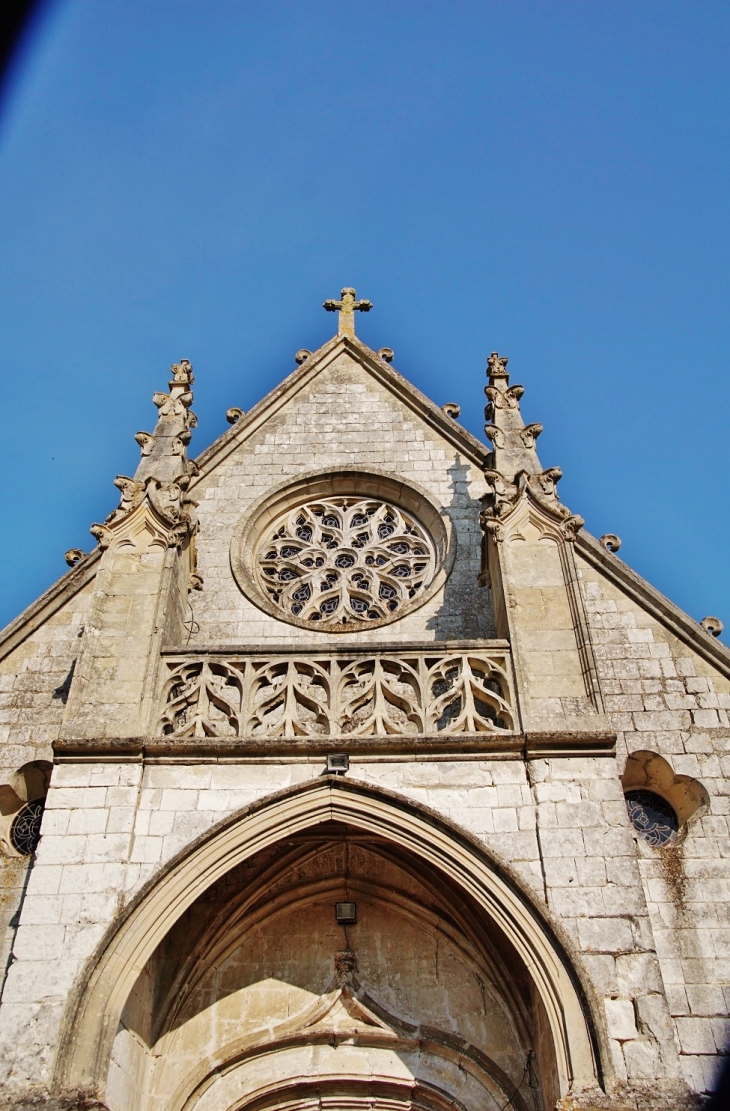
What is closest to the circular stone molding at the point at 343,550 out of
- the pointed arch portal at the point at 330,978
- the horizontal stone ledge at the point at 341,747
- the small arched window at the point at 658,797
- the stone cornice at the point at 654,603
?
the stone cornice at the point at 654,603

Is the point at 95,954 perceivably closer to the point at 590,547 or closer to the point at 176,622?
the point at 176,622

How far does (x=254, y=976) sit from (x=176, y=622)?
3.05m

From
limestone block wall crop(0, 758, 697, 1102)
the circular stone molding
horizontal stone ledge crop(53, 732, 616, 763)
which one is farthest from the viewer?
the circular stone molding

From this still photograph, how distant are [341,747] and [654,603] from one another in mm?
3658

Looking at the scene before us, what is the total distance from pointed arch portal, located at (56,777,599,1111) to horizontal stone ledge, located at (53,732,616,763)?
12.0 inches

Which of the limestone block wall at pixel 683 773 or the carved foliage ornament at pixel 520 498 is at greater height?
the carved foliage ornament at pixel 520 498

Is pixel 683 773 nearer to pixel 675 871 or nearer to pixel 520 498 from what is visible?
pixel 675 871

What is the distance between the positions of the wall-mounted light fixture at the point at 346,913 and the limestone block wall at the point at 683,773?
2.23m

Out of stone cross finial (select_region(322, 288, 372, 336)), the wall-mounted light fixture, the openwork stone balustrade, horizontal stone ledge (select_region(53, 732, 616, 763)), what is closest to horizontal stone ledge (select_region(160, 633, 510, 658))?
the openwork stone balustrade

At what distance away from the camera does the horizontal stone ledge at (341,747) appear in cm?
740

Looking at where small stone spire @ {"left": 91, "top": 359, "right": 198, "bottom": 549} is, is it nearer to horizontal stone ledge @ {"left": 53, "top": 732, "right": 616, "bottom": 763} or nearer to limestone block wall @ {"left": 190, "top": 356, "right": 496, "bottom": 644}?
limestone block wall @ {"left": 190, "top": 356, "right": 496, "bottom": 644}

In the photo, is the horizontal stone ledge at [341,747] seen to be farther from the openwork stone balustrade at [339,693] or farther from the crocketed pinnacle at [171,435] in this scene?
A: the crocketed pinnacle at [171,435]

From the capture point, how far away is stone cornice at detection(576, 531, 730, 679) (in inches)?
356

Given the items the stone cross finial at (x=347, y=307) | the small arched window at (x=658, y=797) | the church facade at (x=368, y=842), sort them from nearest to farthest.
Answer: the church facade at (x=368, y=842), the small arched window at (x=658, y=797), the stone cross finial at (x=347, y=307)
